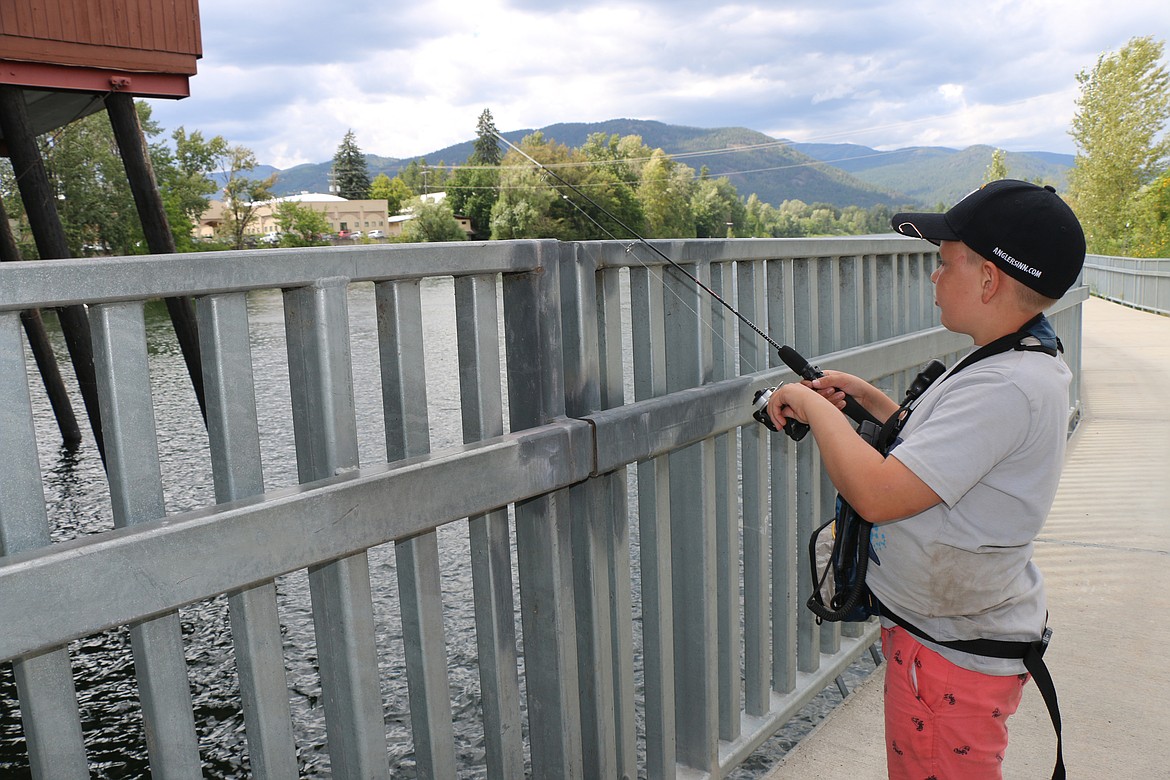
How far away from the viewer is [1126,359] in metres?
12.2

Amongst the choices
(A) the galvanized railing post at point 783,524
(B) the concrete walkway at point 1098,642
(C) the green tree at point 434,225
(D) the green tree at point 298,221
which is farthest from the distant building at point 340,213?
(A) the galvanized railing post at point 783,524

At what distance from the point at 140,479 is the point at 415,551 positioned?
0.57 m

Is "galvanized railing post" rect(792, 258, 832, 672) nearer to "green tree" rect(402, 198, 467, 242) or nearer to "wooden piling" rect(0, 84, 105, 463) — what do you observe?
"wooden piling" rect(0, 84, 105, 463)

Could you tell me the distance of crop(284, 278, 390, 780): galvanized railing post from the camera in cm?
169

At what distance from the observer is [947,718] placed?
195 cm

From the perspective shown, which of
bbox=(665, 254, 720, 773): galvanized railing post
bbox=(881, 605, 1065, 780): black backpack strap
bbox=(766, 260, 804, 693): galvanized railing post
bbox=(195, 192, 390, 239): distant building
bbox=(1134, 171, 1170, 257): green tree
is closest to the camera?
bbox=(881, 605, 1065, 780): black backpack strap

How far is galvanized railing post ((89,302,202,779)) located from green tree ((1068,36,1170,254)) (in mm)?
40461

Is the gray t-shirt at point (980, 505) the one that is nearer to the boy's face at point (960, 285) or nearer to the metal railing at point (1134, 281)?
the boy's face at point (960, 285)

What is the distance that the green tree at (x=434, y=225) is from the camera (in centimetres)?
5340

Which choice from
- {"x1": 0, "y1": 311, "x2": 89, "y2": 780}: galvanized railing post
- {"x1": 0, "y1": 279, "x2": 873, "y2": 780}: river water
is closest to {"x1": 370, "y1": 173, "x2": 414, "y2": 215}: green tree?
{"x1": 0, "y1": 279, "x2": 873, "y2": 780}: river water

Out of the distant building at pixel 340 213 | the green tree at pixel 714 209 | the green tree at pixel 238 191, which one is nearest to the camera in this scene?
the green tree at pixel 238 191

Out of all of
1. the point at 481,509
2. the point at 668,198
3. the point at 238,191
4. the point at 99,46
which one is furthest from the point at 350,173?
the point at 481,509

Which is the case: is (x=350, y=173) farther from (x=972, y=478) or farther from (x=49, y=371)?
(x=972, y=478)

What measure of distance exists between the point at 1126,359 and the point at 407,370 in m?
12.8
